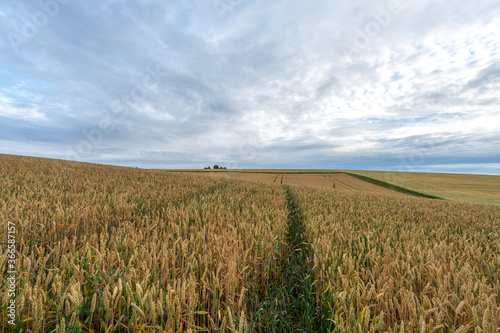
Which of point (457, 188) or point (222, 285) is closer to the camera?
point (222, 285)

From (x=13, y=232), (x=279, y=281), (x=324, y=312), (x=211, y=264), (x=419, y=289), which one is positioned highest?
(x=13, y=232)

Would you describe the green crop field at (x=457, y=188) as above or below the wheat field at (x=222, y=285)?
below

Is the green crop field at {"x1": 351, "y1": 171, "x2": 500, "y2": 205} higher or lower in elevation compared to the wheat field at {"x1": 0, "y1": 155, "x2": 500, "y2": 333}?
lower

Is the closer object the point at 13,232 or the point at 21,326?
the point at 21,326

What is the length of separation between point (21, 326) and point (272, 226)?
3.42 metres

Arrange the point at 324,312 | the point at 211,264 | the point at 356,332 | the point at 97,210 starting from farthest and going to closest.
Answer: the point at 97,210, the point at 211,264, the point at 324,312, the point at 356,332

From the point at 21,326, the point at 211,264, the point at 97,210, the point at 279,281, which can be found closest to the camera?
the point at 21,326

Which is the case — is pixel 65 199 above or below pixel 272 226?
above

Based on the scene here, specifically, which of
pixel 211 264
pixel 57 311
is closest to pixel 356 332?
pixel 211 264

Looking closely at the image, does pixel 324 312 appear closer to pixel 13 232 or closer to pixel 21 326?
pixel 21 326

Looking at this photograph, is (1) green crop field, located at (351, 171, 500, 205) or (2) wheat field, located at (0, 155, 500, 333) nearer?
(2) wheat field, located at (0, 155, 500, 333)

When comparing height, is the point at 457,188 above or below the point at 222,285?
below

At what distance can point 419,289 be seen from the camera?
86.0 inches

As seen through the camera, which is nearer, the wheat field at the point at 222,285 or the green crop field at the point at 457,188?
the wheat field at the point at 222,285
